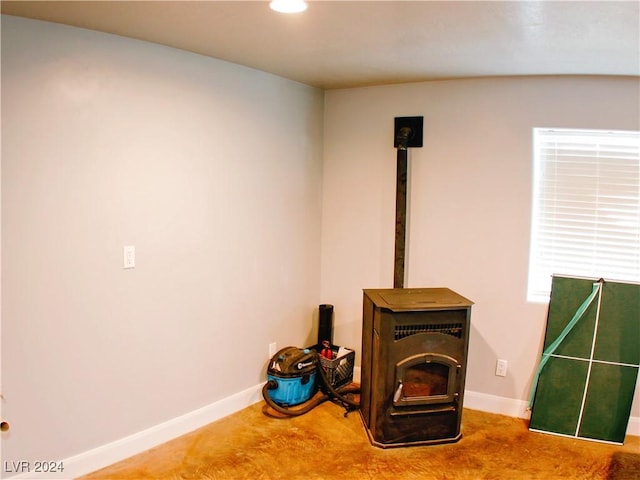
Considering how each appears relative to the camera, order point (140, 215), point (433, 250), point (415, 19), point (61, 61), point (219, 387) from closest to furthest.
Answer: point (415, 19), point (61, 61), point (140, 215), point (219, 387), point (433, 250)

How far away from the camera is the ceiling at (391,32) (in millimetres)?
Result: 1880

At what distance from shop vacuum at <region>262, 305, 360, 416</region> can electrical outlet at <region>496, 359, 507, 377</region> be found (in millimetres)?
964

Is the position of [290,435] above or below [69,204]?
below

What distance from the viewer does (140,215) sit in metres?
2.48

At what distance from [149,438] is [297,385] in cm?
95

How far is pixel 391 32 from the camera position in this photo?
7.15 ft

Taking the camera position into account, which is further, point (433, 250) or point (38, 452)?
point (433, 250)

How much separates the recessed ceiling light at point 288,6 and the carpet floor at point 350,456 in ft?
7.22

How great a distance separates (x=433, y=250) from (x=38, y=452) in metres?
2.54

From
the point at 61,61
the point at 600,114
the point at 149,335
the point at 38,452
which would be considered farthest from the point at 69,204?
the point at 600,114

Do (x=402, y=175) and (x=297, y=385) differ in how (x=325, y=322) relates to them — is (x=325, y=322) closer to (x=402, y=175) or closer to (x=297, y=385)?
(x=297, y=385)

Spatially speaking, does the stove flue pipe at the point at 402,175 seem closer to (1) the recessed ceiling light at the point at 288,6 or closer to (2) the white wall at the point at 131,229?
(2) the white wall at the point at 131,229

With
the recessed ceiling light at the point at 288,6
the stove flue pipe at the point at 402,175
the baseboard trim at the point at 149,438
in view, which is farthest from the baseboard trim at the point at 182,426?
the recessed ceiling light at the point at 288,6

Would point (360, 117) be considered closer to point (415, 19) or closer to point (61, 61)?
point (415, 19)
